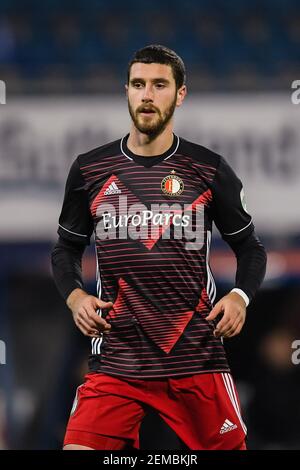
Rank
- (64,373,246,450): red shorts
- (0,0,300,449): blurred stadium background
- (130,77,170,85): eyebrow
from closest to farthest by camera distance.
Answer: (64,373,246,450): red shorts → (130,77,170,85): eyebrow → (0,0,300,449): blurred stadium background

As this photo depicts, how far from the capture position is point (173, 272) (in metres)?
2.70

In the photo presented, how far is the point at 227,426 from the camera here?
2709 mm

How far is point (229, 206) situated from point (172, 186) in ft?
0.62

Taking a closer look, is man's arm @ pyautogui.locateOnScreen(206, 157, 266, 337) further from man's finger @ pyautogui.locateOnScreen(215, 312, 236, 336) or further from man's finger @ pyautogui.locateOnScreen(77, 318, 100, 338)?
man's finger @ pyautogui.locateOnScreen(77, 318, 100, 338)

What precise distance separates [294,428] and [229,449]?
64.0 inches

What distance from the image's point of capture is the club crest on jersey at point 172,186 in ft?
9.08

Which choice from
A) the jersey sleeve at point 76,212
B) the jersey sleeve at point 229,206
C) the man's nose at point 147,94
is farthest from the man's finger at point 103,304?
the man's nose at point 147,94

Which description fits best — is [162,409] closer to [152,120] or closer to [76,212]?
[76,212]

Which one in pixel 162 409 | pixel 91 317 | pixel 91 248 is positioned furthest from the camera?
pixel 91 248

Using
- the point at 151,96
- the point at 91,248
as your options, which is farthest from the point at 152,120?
the point at 91,248

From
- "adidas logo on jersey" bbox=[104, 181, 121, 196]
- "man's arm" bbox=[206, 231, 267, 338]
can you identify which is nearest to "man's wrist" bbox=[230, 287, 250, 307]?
"man's arm" bbox=[206, 231, 267, 338]

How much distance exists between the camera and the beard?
2734 millimetres

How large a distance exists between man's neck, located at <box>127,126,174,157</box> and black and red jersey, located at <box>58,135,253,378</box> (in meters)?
0.02

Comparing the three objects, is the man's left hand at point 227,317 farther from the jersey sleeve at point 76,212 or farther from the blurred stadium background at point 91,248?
the blurred stadium background at point 91,248
